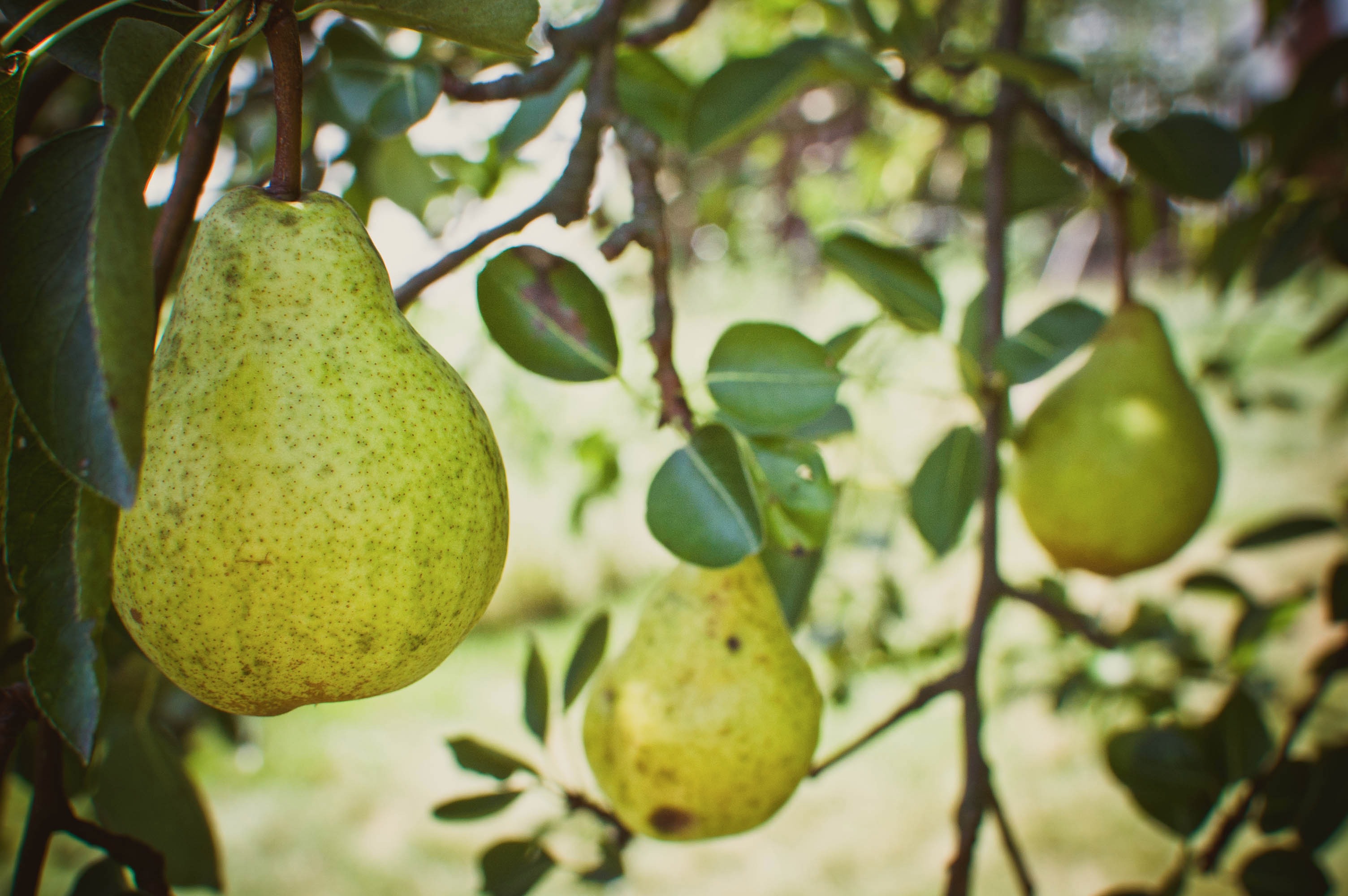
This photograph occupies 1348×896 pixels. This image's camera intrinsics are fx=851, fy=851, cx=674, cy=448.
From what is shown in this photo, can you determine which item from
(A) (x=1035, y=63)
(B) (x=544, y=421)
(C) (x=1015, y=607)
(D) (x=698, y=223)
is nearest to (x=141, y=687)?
(A) (x=1035, y=63)

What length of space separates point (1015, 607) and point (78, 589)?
3113 millimetres

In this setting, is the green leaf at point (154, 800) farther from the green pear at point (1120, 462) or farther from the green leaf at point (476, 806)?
the green pear at point (1120, 462)

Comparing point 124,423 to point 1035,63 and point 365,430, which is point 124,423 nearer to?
point 365,430

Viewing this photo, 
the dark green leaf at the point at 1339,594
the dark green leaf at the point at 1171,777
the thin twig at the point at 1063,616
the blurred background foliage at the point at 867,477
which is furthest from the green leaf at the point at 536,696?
the dark green leaf at the point at 1339,594

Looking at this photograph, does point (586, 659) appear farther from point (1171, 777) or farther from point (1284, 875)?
point (1284, 875)

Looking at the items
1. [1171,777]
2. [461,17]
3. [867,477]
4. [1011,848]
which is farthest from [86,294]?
[867,477]

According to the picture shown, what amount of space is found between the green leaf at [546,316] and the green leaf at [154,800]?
1.68 feet

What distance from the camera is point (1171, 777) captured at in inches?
40.6

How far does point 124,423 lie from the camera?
31 centimetres

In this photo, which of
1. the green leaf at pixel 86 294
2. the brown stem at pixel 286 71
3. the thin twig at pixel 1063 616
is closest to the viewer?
the green leaf at pixel 86 294

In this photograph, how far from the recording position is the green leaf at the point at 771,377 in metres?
0.64

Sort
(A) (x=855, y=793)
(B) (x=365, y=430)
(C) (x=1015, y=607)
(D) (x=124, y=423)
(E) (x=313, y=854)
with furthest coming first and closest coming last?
(C) (x=1015, y=607) → (A) (x=855, y=793) → (E) (x=313, y=854) → (B) (x=365, y=430) → (D) (x=124, y=423)

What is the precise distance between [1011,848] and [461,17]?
831 millimetres

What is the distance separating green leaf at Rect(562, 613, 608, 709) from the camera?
34.4 inches
